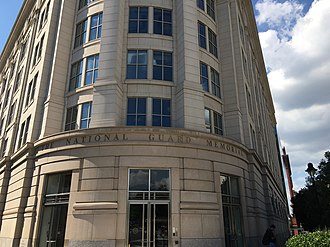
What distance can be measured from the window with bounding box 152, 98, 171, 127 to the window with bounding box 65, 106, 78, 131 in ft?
17.2

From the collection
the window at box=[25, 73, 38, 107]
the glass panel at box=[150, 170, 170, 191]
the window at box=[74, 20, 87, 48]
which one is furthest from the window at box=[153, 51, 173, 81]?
the window at box=[25, 73, 38, 107]

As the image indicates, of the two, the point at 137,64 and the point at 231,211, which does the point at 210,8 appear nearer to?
the point at 137,64

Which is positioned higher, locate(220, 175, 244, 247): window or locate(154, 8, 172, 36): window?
locate(154, 8, 172, 36): window

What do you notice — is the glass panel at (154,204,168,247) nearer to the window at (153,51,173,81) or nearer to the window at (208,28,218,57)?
the window at (153,51,173,81)

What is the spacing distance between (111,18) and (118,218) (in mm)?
12894

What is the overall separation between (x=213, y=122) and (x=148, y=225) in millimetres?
8651

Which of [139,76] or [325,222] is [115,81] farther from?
[325,222]

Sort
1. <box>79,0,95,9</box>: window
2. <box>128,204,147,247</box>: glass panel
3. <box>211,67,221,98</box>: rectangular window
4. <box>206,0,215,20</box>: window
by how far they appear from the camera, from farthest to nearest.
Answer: <box>206,0,215,20</box>: window, <box>79,0,95,9</box>: window, <box>211,67,221,98</box>: rectangular window, <box>128,204,147,247</box>: glass panel

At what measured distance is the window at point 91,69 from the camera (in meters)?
18.9

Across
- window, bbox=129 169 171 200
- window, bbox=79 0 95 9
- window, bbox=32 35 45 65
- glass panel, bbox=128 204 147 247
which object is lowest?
glass panel, bbox=128 204 147 247

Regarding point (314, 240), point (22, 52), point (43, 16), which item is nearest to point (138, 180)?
point (314, 240)

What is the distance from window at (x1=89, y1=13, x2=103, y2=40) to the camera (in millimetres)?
19922

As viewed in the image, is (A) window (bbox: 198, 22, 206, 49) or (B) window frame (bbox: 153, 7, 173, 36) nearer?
(B) window frame (bbox: 153, 7, 173, 36)

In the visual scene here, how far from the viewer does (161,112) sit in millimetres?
18172
